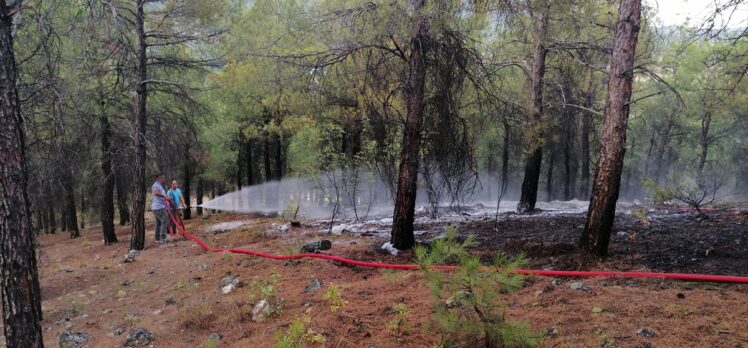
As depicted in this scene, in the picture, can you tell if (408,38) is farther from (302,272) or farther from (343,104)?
(302,272)

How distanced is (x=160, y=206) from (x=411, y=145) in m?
7.40

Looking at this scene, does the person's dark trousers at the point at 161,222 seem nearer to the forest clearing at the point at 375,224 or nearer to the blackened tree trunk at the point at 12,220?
the forest clearing at the point at 375,224

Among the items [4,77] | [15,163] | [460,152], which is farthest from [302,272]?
[4,77]

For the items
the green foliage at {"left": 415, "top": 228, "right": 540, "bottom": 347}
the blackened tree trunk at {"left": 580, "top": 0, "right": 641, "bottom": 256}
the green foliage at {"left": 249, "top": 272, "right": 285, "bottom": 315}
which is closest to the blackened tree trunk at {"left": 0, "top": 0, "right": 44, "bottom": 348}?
the green foliage at {"left": 249, "top": 272, "right": 285, "bottom": 315}

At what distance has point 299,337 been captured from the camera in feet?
11.9

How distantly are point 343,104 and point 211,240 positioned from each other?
534 centimetres

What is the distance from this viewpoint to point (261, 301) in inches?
193

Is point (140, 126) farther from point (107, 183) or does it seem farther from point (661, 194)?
point (661, 194)

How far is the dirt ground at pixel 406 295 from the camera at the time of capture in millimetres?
3404

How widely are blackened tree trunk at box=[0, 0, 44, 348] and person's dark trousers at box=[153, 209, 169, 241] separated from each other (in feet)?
23.9

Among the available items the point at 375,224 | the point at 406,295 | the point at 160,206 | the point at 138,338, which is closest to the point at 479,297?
the point at 406,295

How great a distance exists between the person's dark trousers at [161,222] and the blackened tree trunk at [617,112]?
10.1 m

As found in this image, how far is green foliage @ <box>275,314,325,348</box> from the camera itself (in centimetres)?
323

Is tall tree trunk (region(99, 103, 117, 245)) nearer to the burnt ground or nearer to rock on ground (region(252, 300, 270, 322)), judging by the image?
rock on ground (region(252, 300, 270, 322))
